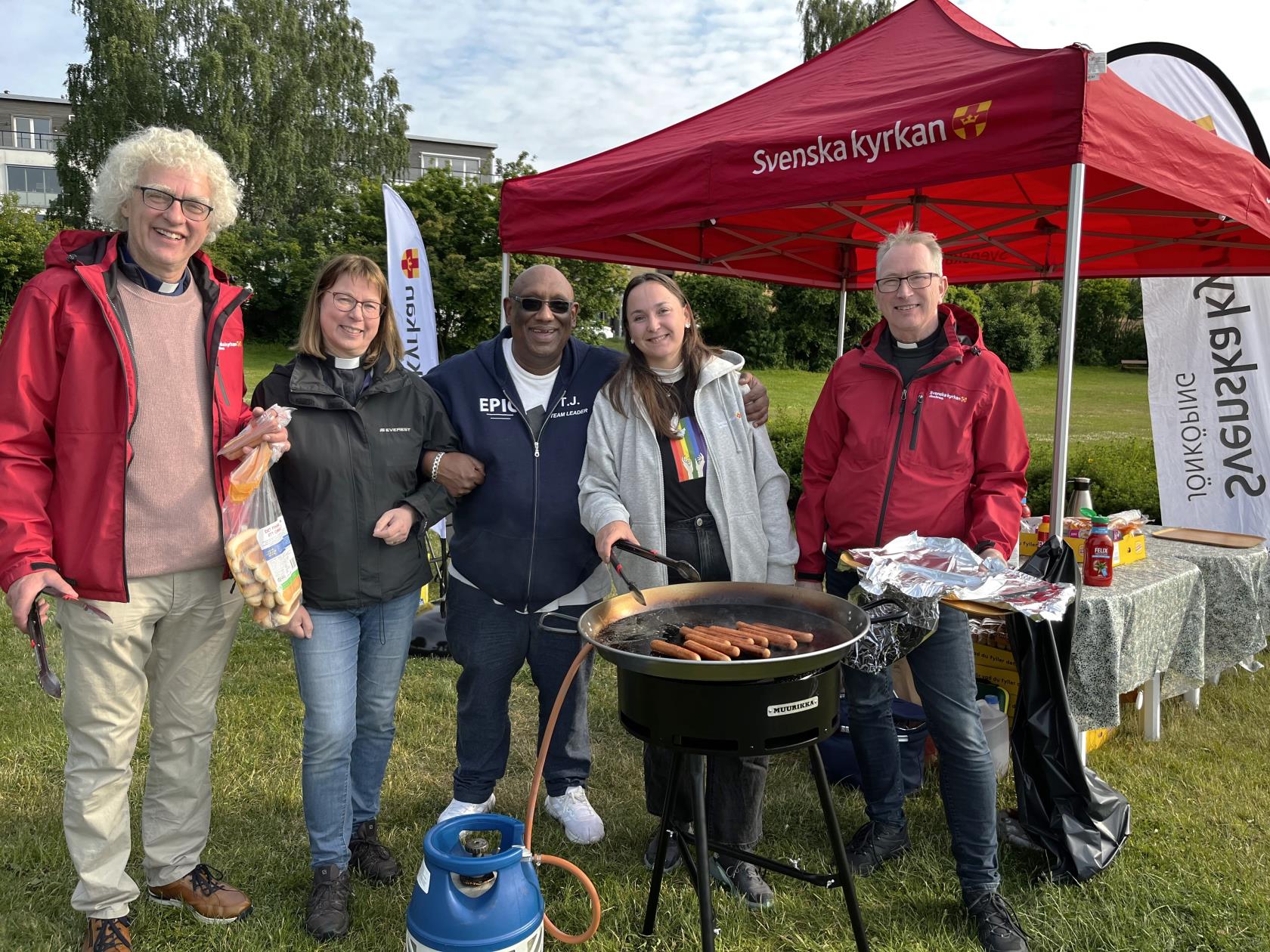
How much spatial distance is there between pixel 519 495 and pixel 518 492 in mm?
10

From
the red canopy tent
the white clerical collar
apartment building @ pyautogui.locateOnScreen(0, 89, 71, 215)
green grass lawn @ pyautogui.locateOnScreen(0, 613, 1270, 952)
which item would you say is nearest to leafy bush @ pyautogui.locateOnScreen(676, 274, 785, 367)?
the red canopy tent

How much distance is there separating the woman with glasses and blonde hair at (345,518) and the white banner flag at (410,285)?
3.40 metres

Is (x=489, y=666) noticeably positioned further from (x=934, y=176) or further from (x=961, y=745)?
(x=934, y=176)

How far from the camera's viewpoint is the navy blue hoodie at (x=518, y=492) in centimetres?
281

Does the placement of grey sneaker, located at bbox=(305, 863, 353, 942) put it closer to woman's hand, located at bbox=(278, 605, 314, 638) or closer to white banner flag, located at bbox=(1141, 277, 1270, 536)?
woman's hand, located at bbox=(278, 605, 314, 638)

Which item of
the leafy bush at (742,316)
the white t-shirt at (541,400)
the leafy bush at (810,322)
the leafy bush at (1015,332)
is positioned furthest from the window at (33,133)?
the white t-shirt at (541,400)

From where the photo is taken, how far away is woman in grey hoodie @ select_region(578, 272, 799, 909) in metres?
2.65

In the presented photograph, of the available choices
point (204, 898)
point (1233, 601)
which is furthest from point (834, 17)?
point (204, 898)

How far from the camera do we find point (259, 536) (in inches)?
87.4

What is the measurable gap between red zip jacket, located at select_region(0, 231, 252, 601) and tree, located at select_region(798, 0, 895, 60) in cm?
2677

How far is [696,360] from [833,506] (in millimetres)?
653

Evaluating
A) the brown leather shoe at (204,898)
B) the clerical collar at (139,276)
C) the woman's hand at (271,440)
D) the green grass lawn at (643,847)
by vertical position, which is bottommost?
the green grass lawn at (643,847)

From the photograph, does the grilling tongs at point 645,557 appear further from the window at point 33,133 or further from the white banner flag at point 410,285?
the window at point 33,133

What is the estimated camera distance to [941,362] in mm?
2543
